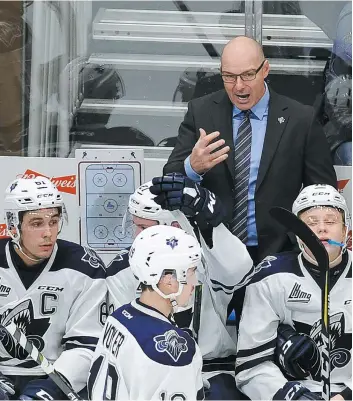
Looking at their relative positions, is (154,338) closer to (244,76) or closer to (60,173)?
(244,76)

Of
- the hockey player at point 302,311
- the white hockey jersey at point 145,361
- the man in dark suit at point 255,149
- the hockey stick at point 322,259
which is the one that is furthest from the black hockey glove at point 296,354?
the white hockey jersey at point 145,361

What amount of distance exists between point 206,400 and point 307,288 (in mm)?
469

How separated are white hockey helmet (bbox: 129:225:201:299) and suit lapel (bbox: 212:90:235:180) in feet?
2.19

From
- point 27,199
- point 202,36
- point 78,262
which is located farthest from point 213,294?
point 202,36

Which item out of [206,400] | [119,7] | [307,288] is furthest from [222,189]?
[119,7]

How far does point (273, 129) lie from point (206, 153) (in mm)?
339

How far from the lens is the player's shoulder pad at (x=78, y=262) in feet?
12.0

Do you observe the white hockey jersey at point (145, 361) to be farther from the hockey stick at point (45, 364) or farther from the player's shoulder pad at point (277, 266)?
the player's shoulder pad at point (277, 266)

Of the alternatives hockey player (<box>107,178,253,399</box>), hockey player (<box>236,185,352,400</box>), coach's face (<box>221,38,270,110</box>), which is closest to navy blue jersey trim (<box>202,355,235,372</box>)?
hockey player (<box>107,178,253,399</box>)

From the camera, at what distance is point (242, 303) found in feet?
12.0

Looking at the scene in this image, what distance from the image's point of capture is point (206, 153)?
359 centimetres

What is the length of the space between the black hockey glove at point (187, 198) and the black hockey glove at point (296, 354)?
1.35ft

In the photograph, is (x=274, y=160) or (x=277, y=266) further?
(x=274, y=160)

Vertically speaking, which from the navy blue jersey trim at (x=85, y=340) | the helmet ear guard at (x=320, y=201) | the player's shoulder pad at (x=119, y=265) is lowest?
the navy blue jersey trim at (x=85, y=340)
